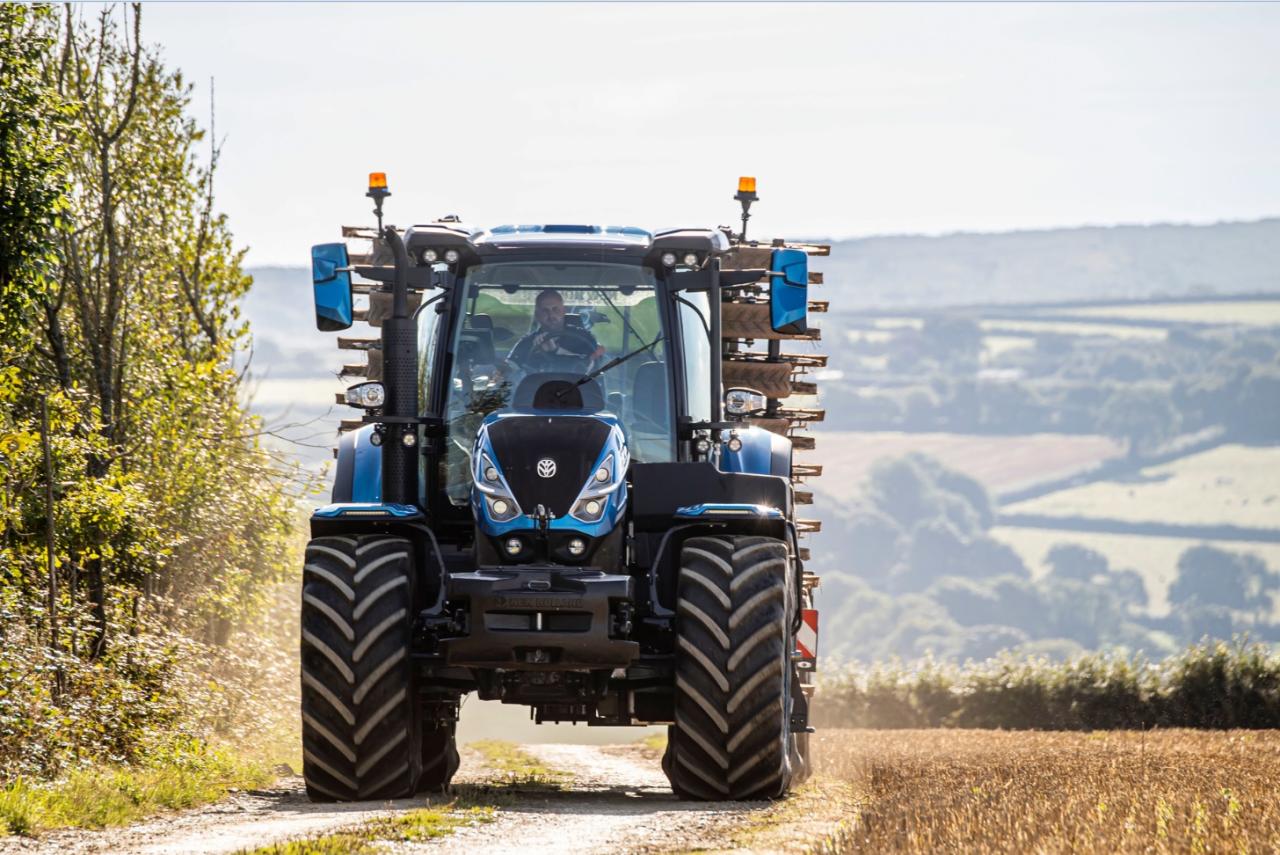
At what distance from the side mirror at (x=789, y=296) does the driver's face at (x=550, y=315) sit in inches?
52.0

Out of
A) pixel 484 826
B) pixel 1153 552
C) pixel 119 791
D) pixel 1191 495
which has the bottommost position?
pixel 1153 552

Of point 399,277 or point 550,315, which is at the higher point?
point 399,277

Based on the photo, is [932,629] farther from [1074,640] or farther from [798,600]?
[798,600]

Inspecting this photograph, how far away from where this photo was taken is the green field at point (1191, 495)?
16875 cm

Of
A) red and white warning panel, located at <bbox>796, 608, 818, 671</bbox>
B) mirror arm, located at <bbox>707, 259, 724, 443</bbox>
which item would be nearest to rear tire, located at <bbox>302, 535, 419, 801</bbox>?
mirror arm, located at <bbox>707, 259, 724, 443</bbox>

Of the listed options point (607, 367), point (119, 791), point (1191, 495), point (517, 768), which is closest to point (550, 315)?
point (607, 367)

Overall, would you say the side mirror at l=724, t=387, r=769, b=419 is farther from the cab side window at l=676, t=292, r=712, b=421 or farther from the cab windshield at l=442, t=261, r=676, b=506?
the cab windshield at l=442, t=261, r=676, b=506

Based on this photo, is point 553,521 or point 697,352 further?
point 697,352

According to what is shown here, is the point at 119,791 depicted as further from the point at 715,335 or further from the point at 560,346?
the point at 715,335

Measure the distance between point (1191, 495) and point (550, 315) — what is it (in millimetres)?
176307

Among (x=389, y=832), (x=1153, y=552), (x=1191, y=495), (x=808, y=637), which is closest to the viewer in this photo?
(x=389, y=832)

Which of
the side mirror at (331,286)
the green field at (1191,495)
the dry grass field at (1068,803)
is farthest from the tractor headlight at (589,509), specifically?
the green field at (1191,495)

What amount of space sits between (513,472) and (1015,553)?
604 ft

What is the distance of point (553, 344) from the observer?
11312mm
